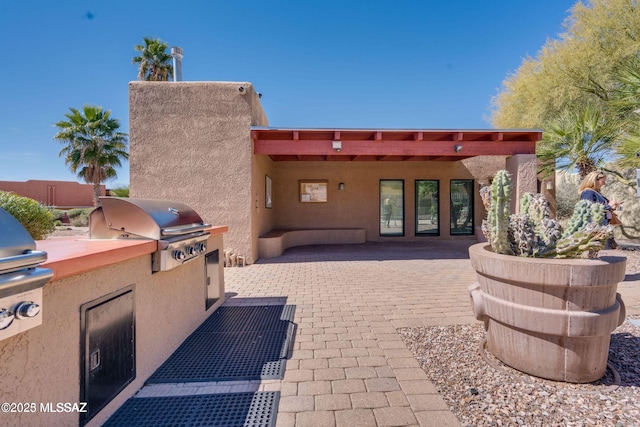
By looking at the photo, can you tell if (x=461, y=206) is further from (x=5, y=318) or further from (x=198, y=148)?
(x=5, y=318)

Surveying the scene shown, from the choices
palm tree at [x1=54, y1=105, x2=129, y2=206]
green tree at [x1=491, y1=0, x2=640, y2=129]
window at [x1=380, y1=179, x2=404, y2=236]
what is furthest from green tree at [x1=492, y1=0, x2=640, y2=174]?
palm tree at [x1=54, y1=105, x2=129, y2=206]

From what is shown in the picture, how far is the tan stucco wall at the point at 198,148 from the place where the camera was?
22.1ft

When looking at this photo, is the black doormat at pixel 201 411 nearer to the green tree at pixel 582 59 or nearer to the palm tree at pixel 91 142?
the green tree at pixel 582 59

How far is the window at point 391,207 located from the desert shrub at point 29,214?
9212 millimetres

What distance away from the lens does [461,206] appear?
34.9ft

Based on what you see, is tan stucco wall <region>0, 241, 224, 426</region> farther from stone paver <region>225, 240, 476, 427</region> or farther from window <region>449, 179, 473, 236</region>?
window <region>449, 179, 473, 236</region>

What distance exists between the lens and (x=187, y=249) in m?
2.79

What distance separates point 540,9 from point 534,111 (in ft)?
14.5

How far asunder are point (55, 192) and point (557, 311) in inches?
1356

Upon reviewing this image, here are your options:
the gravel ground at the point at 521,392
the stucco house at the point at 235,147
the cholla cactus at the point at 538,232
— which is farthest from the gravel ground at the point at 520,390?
the stucco house at the point at 235,147

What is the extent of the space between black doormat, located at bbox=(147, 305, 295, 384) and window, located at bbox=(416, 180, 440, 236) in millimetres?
7871

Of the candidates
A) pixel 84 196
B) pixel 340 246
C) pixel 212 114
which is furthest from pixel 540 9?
pixel 84 196

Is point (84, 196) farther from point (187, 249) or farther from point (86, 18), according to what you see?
point (187, 249)

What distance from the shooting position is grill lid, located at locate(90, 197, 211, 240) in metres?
2.44
